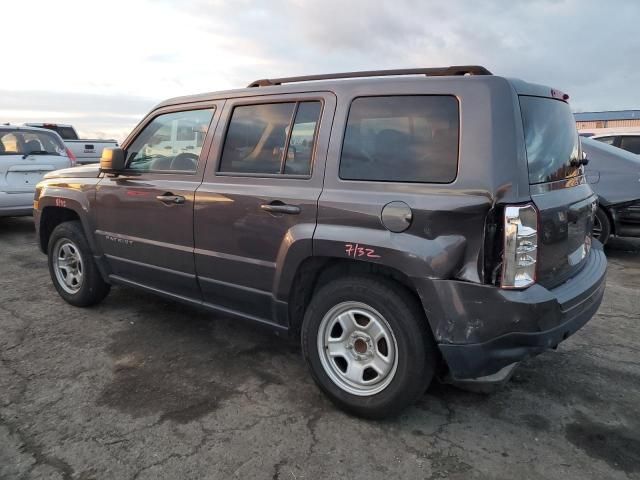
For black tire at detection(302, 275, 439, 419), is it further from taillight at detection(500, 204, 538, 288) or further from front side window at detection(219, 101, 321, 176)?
front side window at detection(219, 101, 321, 176)

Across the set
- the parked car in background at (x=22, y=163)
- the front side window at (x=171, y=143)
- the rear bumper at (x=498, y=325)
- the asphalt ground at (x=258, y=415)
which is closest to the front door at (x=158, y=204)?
the front side window at (x=171, y=143)

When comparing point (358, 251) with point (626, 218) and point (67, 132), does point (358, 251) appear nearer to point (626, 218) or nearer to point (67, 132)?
point (626, 218)

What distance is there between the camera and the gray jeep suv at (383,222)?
93.1 inches

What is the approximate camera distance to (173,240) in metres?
3.58

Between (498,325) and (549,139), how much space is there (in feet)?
3.65

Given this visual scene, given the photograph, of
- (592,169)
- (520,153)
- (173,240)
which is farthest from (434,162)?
(592,169)

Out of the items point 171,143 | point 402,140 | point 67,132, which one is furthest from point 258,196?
point 67,132

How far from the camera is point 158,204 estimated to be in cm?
364

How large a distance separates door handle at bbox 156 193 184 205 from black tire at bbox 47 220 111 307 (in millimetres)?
1214

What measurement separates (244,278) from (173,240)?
0.72 metres

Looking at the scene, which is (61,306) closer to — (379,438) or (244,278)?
(244,278)

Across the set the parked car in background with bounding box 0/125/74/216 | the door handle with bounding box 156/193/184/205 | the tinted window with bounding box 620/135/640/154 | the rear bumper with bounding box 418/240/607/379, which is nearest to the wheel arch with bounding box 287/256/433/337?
the rear bumper with bounding box 418/240/607/379

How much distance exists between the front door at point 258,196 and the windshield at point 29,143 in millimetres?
5883

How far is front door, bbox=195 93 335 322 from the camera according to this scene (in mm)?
2922
